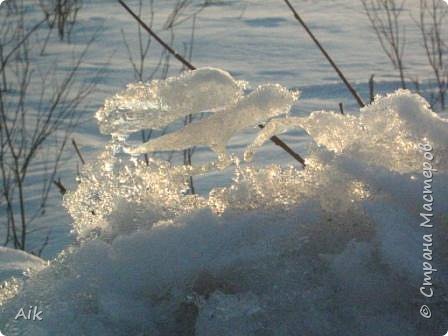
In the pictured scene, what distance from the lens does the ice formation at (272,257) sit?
85 centimetres

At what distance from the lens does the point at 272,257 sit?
888mm

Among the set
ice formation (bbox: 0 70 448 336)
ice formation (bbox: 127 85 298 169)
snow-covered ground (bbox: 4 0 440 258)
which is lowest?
snow-covered ground (bbox: 4 0 440 258)

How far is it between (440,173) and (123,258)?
40 centimetres

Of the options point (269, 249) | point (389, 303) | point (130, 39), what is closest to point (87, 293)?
point (269, 249)

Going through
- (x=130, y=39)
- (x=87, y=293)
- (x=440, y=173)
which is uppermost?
(x=440, y=173)

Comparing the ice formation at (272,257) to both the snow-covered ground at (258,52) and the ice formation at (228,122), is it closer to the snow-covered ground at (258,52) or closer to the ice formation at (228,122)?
the ice formation at (228,122)

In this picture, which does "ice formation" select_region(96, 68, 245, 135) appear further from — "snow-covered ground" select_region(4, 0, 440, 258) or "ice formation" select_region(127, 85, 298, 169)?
"snow-covered ground" select_region(4, 0, 440, 258)

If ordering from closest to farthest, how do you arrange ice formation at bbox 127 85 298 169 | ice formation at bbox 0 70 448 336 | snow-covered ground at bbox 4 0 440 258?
1. ice formation at bbox 0 70 448 336
2. ice formation at bbox 127 85 298 169
3. snow-covered ground at bbox 4 0 440 258

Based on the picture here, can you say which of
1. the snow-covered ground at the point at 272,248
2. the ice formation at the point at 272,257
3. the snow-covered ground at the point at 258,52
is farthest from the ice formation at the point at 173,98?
the snow-covered ground at the point at 258,52

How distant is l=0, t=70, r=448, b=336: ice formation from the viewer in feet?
2.80

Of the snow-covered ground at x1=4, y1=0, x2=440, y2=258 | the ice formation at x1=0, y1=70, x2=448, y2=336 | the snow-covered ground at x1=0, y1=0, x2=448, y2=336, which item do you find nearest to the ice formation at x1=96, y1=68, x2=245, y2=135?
the snow-covered ground at x1=0, y1=0, x2=448, y2=336

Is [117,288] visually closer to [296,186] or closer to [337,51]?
[296,186]

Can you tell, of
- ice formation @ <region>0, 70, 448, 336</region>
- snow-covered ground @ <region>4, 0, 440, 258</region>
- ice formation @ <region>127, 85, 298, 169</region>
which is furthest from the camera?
snow-covered ground @ <region>4, 0, 440, 258</region>

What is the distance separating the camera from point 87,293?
0.89 meters
